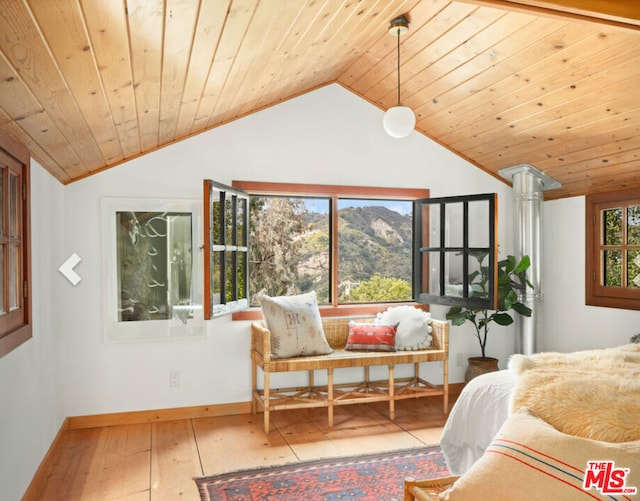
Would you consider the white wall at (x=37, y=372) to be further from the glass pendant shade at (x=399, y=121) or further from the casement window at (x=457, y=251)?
the casement window at (x=457, y=251)

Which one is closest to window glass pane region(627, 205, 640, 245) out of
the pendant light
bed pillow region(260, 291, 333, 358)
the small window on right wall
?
the small window on right wall

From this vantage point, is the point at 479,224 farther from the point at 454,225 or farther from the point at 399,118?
the point at 399,118

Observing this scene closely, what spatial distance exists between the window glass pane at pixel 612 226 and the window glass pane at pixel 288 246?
7.84ft

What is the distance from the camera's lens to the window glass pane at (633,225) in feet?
14.4

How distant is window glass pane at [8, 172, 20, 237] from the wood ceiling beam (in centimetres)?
232

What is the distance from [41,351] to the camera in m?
3.35

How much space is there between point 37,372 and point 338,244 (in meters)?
2.63

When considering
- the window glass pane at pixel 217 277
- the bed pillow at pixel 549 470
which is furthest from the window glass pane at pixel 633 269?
the window glass pane at pixel 217 277

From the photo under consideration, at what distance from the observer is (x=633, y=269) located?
4430 millimetres

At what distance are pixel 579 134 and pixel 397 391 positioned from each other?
96.2 inches

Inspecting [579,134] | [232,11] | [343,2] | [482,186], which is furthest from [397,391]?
[232,11]

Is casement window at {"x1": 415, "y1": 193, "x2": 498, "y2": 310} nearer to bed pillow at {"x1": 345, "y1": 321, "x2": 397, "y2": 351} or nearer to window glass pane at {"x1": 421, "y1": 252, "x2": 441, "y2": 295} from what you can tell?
window glass pane at {"x1": 421, "y1": 252, "x2": 441, "y2": 295}

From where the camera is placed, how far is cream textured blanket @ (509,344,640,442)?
195 centimetres

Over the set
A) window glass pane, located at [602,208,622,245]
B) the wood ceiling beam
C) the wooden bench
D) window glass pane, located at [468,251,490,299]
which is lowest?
the wooden bench
